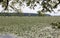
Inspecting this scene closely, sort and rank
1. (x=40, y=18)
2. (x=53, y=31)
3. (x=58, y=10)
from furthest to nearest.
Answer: (x=40, y=18) < (x=58, y=10) < (x=53, y=31)

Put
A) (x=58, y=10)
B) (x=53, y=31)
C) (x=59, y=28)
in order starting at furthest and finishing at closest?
1. (x=58, y=10)
2. (x=59, y=28)
3. (x=53, y=31)

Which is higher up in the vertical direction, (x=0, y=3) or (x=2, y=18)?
(x=0, y=3)

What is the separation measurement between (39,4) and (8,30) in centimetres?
222

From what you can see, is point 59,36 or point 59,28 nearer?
point 59,36

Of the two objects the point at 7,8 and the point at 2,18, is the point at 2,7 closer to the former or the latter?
the point at 7,8

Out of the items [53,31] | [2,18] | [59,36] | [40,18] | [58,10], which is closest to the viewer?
[59,36]

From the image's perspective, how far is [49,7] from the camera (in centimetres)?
693

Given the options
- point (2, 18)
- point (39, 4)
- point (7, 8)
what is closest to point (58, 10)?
point (39, 4)

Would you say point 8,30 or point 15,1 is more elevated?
point 15,1

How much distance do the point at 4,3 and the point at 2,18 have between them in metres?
1.42

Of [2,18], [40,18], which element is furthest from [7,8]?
[40,18]

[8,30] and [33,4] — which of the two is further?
[33,4]

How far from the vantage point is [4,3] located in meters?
7.04

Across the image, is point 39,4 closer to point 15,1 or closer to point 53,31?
point 15,1
